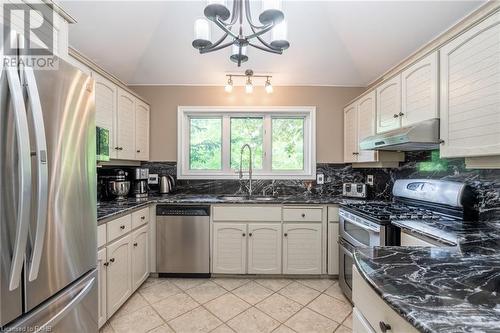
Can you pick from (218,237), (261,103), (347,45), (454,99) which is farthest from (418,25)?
(218,237)

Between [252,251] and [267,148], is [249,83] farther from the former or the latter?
[252,251]

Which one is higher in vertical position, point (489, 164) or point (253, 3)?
point (253, 3)

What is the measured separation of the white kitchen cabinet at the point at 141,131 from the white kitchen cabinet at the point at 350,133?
2585mm

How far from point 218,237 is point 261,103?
180cm

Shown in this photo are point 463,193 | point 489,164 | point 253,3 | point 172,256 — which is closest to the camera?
point 489,164

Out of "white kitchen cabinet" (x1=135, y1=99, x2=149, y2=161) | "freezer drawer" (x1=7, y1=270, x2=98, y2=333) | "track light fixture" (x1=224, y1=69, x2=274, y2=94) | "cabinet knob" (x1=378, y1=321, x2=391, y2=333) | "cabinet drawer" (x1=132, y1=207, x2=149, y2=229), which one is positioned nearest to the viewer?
"cabinet knob" (x1=378, y1=321, x2=391, y2=333)

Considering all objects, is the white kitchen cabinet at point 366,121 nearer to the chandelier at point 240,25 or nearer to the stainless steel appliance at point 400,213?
the stainless steel appliance at point 400,213

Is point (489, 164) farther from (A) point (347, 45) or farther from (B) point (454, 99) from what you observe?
(A) point (347, 45)

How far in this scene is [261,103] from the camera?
314 centimetres

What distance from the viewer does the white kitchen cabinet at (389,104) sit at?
208 centimetres

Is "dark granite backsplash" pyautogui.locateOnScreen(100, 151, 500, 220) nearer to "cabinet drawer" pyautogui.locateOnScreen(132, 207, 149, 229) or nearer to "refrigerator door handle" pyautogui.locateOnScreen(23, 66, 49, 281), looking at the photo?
"cabinet drawer" pyautogui.locateOnScreen(132, 207, 149, 229)

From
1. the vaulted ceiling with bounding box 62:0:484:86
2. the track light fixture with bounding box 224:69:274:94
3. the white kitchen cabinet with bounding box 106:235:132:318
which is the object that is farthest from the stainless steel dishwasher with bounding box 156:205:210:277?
the vaulted ceiling with bounding box 62:0:484:86
